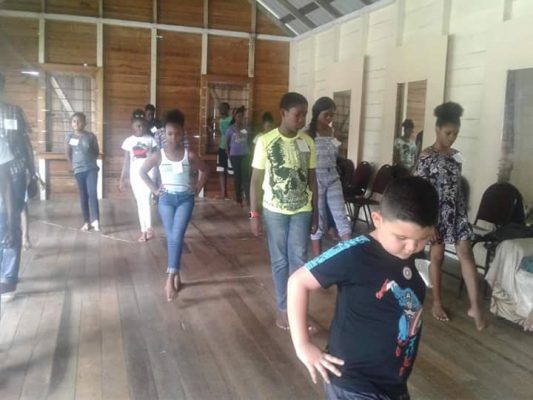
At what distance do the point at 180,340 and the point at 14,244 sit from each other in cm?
137

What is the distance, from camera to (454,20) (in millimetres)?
5496

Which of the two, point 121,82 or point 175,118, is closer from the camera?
point 175,118

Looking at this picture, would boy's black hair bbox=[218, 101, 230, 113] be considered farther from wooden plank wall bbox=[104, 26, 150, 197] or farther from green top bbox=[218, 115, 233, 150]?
wooden plank wall bbox=[104, 26, 150, 197]

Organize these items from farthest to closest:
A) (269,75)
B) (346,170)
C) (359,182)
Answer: (269,75) < (346,170) < (359,182)

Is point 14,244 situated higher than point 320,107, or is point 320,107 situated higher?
point 320,107

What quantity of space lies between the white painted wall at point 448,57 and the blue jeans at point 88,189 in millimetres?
3565

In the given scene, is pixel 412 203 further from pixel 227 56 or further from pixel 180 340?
pixel 227 56

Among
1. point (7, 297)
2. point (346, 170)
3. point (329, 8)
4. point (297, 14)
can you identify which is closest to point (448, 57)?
point (346, 170)

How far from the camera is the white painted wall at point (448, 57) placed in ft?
16.0

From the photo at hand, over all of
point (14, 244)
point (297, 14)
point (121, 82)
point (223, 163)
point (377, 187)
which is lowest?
point (14, 244)

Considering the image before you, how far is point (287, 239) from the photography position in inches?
130

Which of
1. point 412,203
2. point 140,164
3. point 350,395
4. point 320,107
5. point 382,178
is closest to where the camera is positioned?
point 412,203

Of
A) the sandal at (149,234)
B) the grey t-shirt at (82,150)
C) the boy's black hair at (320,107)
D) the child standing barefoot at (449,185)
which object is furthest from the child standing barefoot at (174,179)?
the grey t-shirt at (82,150)

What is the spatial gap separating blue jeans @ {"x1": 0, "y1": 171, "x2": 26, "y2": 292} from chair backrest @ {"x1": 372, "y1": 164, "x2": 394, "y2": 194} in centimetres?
411
